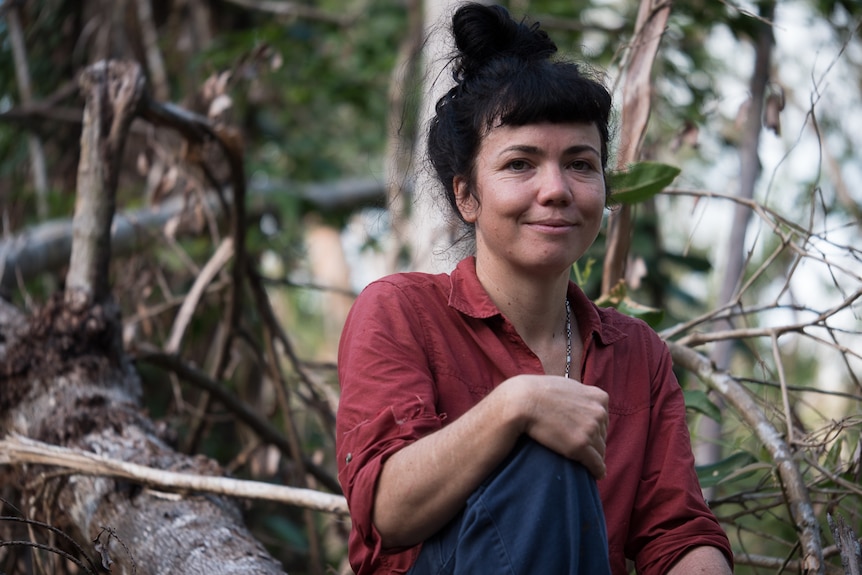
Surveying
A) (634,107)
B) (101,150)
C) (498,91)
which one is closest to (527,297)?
(498,91)

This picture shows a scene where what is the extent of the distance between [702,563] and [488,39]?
106 centimetres

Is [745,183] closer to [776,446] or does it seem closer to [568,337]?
[776,446]

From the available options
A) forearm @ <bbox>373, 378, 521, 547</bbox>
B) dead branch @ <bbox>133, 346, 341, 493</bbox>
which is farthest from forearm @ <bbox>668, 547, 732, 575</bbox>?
dead branch @ <bbox>133, 346, 341, 493</bbox>

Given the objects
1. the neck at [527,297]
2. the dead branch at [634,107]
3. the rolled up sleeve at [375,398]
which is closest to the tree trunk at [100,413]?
the rolled up sleeve at [375,398]

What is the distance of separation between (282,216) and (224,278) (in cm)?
123

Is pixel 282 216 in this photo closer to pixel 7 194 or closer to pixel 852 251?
pixel 7 194

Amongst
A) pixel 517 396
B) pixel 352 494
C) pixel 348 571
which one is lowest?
pixel 348 571

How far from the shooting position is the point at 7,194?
15.9 feet

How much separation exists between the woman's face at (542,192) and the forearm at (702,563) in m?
0.57

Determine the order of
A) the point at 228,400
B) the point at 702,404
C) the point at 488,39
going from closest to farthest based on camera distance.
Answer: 1. the point at 488,39
2. the point at 702,404
3. the point at 228,400

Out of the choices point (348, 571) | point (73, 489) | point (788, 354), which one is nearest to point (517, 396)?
point (348, 571)

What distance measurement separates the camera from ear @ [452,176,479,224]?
1.86m

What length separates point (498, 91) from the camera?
5.83ft

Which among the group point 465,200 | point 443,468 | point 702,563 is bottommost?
point 702,563
